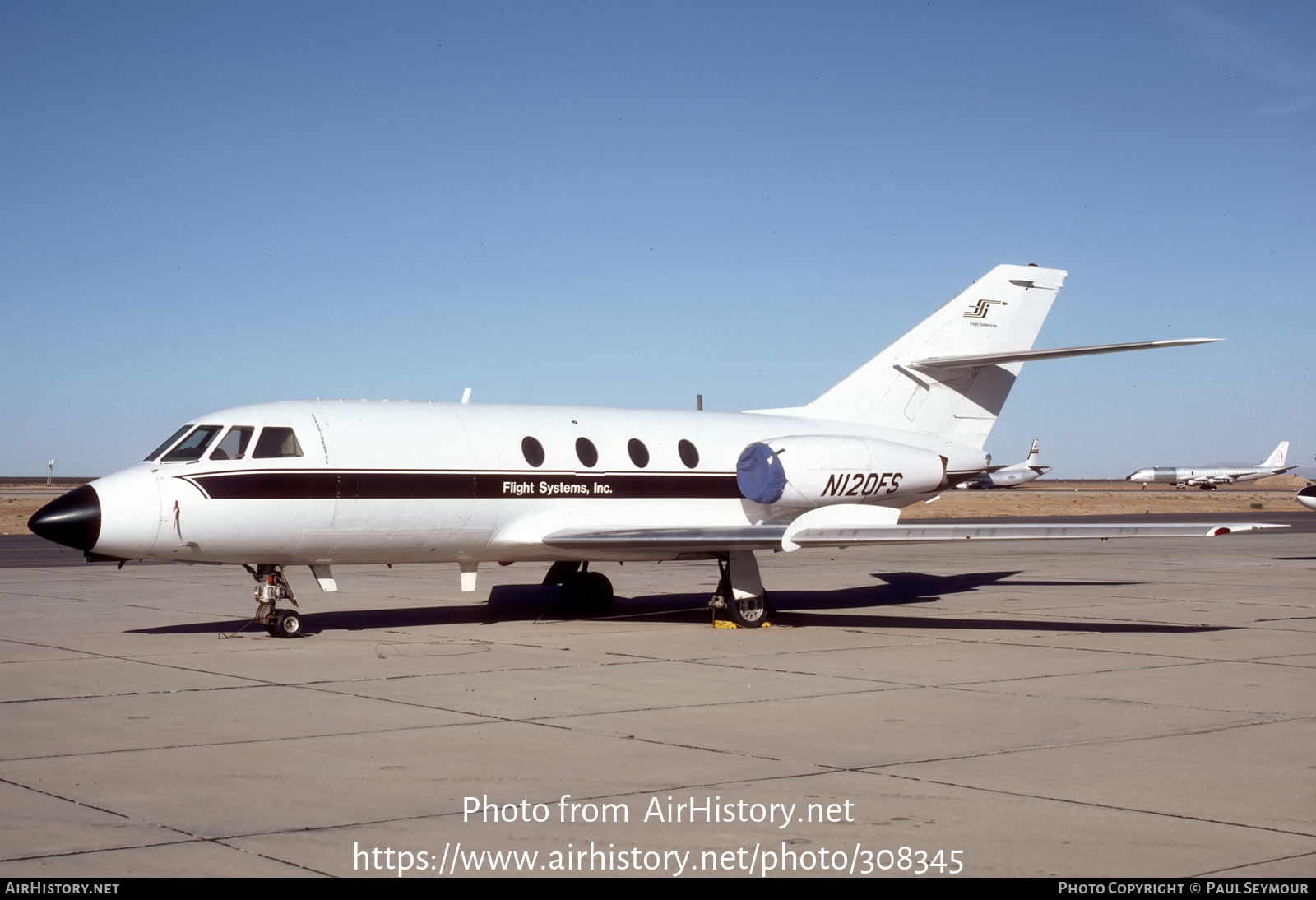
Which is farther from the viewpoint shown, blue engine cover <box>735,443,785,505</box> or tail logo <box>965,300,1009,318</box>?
tail logo <box>965,300,1009,318</box>

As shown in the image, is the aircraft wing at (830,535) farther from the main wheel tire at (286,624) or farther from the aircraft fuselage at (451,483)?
the main wheel tire at (286,624)

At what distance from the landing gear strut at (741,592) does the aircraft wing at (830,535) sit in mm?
299

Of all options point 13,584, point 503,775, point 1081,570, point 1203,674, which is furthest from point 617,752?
point 1081,570

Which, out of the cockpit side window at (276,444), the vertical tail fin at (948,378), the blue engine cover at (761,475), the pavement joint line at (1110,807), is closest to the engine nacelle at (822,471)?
the blue engine cover at (761,475)

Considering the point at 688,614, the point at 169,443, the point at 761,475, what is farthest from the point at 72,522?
the point at 761,475

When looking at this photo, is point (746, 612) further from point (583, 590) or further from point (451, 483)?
point (451, 483)

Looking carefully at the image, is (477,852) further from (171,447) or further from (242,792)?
(171,447)

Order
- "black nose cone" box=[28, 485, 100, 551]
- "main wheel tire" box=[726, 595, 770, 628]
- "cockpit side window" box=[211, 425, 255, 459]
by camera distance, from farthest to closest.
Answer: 1. "main wheel tire" box=[726, 595, 770, 628]
2. "cockpit side window" box=[211, 425, 255, 459]
3. "black nose cone" box=[28, 485, 100, 551]

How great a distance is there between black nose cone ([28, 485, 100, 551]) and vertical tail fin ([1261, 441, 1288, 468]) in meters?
120

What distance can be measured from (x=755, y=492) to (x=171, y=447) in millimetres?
7599

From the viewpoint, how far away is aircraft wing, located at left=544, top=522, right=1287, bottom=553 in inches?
577

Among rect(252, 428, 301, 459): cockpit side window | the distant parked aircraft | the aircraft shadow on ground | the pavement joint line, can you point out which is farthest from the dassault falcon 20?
the distant parked aircraft

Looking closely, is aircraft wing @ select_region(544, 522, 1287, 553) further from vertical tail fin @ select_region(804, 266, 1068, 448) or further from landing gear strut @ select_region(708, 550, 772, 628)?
vertical tail fin @ select_region(804, 266, 1068, 448)

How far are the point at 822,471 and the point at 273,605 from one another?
7341 mm
